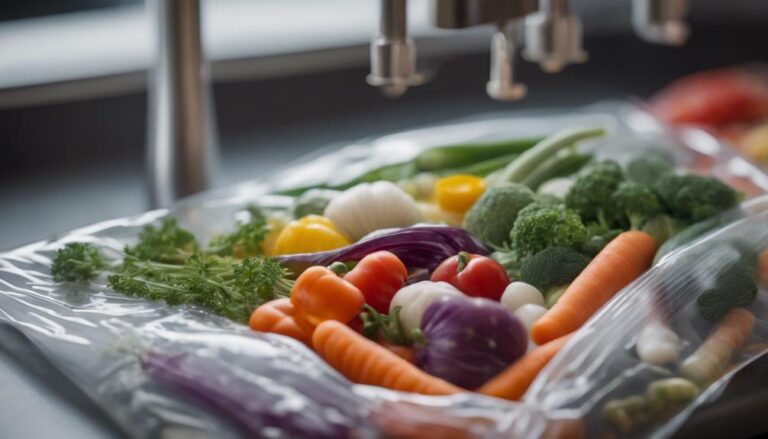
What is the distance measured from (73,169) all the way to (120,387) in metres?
0.99

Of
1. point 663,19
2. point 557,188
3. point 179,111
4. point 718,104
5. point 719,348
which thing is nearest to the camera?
point 719,348

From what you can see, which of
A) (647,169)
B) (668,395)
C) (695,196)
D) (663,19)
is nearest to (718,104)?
(663,19)

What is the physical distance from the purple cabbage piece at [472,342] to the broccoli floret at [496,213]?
299 millimetres

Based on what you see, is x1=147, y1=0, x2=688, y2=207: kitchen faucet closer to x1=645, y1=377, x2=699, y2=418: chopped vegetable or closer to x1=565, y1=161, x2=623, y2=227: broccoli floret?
x1=565, y1=161, x2=623, y2=227: broccoli floret

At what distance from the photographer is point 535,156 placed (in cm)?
147

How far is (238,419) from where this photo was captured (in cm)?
93

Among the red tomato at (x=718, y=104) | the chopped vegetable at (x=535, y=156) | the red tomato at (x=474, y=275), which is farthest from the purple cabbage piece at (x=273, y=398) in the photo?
the red tomato at (x=718, y=104)

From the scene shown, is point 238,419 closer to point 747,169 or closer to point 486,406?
point 486,406

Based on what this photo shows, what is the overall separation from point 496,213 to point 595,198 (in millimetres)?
136

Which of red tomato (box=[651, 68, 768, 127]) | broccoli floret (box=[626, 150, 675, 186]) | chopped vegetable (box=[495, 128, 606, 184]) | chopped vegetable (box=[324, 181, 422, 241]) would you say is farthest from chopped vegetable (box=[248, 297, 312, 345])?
red tomato (box=[651, 68, 768, 127])

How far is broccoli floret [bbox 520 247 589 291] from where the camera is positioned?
1.17 meters

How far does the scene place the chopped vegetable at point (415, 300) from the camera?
1055 mm

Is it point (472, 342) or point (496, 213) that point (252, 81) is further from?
point (472, 342)

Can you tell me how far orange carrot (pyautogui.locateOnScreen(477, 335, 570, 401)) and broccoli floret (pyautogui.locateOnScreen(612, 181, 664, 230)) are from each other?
14.1 inches
